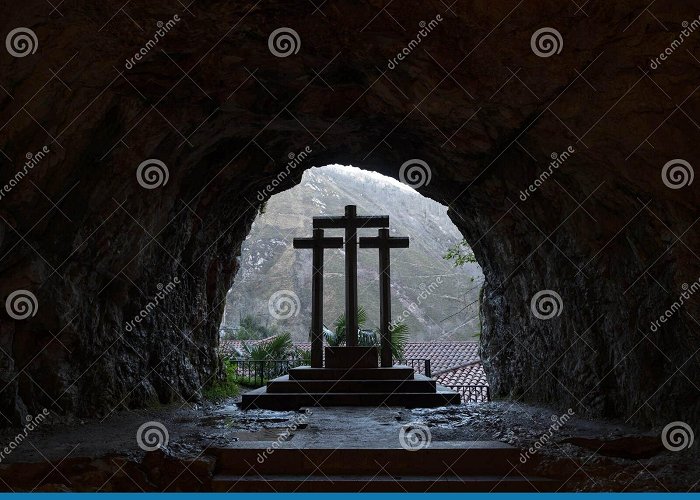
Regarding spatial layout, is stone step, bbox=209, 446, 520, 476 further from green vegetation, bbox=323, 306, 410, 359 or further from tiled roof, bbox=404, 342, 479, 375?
tiled roof, bbox=404, 342, 479, 375

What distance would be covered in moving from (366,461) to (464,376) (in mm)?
13301

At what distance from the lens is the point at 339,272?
212 ft

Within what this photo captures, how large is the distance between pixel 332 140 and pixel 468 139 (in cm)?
286

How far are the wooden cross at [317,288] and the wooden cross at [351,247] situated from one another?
0.27 m

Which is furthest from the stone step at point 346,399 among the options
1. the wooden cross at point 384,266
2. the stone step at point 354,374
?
the wooden cross at point 384,266

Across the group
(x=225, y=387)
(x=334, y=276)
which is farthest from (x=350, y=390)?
(x=334, y=276)

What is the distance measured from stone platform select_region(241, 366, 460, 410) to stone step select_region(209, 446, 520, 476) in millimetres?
4739

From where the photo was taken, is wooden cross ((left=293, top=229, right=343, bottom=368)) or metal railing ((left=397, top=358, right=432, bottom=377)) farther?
metal railing ((left=397, top=358, right=432, bottom=377))

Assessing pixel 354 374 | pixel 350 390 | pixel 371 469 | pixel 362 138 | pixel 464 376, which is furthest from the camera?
pixel 464 376

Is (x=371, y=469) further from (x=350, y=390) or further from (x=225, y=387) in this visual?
(x=225, y=387)

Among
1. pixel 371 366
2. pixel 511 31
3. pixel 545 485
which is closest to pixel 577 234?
pixel 511 31

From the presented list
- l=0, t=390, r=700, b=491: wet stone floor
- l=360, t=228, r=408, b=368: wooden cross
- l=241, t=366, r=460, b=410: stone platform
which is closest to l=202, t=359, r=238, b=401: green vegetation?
l=241, t=366, r=460, b=410: stone platform

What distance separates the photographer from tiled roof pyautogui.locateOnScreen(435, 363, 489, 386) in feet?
54.9

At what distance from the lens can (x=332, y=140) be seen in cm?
979
